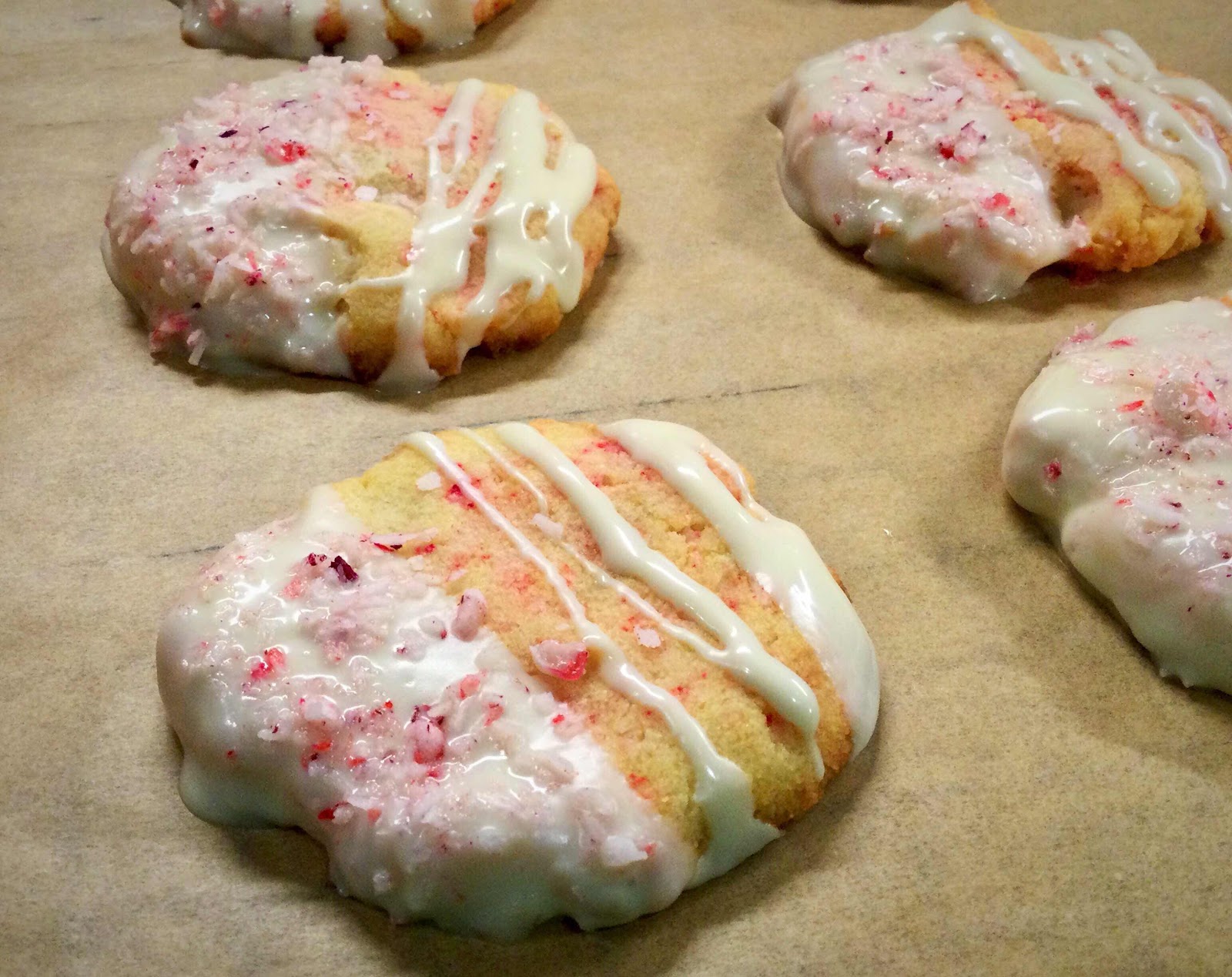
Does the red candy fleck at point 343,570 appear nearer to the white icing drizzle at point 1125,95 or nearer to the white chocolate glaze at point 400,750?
the white chocolate glaze at point 400,750

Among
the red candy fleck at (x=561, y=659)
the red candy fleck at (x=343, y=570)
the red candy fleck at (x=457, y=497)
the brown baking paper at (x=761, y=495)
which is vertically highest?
the red candy fleck at (x=561, y=659)

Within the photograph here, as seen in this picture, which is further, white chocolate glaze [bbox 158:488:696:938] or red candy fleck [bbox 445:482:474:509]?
red candy fleck [bbox 445:482:474:509]

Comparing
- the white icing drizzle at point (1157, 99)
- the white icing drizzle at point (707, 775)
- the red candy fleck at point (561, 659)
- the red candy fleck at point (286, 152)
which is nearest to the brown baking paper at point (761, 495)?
the white icing drizzle at point (707, 775)

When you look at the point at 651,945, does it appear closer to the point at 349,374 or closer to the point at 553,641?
the point at 553,641

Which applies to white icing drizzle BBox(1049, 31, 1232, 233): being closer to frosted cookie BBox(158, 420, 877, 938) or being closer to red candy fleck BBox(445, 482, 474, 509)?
frosted cookie BBox(158, 420, 877, 938)

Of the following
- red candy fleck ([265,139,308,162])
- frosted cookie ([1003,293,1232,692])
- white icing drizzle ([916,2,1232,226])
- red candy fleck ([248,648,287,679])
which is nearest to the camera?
red candy fleck ([248,648,287,679])

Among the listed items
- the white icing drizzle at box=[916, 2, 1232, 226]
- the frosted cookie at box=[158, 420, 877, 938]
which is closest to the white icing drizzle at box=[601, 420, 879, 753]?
the frosted cookie at box=[158, 420, 877, 938]

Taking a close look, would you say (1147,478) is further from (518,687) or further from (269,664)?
(269,664)
